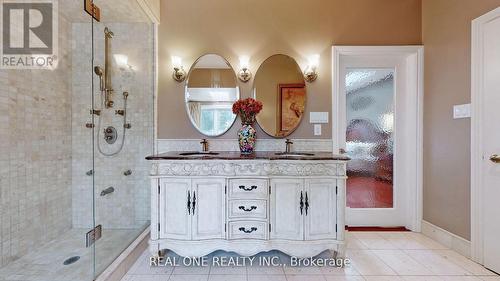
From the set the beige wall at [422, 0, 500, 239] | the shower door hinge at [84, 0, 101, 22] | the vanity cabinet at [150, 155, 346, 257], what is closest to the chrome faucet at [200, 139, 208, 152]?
the vanity cabinet at [150, 155, 346, 257]

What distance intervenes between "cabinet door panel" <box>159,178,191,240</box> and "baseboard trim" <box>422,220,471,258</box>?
2.43 m

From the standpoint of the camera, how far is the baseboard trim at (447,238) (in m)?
2.16

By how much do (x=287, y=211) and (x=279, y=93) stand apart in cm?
121

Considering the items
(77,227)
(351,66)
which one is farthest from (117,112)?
(351,66)

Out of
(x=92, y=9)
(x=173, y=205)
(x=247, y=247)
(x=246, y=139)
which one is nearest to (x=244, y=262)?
(x=247, y=247)

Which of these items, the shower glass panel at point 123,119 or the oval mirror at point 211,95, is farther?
the oval mirror at point 211,95

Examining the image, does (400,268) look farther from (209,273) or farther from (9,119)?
(9,119)

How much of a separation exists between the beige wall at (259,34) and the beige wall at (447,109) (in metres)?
0.44

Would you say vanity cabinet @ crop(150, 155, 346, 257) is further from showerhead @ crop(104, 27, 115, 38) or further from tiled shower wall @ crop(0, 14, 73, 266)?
showerhead @ crop(104, 27, 115, 38)

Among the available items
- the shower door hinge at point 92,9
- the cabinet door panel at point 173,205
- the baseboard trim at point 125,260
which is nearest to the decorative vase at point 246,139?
the cabinet door panel at point 173,205

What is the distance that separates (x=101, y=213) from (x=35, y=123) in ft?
3.42

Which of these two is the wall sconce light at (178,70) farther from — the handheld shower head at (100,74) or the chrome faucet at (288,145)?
the chrome faucet at (288,145)

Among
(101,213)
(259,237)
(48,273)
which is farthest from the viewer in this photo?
(101,213)

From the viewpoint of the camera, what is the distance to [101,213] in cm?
244
